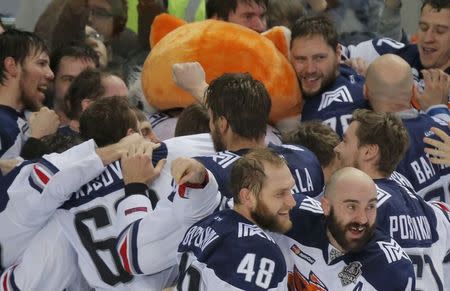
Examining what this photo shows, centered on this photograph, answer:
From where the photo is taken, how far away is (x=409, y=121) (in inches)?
209

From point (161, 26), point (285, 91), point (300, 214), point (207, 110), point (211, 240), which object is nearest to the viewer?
point (211, 240)

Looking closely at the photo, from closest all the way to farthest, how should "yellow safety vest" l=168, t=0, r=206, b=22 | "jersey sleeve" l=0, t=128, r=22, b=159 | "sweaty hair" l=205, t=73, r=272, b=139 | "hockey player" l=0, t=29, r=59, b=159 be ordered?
"sweaty hair" l=205, t=73, r=272, b=139 < "jersey sleeve" l=0, t=128, r=22, b=159 < "hockey player" l=0, t=29, r=59, b=159 < "yellow safety vest" l=168, t=0, r=206, b=22

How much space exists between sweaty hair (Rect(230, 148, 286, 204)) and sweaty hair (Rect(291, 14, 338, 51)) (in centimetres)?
154

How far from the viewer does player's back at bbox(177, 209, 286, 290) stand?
3953 mm

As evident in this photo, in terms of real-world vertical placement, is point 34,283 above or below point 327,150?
below

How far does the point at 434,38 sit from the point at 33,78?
6.20 feet

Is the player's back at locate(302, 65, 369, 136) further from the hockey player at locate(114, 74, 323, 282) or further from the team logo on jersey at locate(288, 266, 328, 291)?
the team logo on jersey at locate(288, 266, 328, 291)

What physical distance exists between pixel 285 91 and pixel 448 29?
96cm

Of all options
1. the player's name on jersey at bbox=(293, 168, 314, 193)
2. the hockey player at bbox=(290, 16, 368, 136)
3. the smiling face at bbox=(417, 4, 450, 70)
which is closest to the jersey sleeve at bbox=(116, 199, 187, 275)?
the player's name on jersey at bbox=(293, 168, 314, 193)

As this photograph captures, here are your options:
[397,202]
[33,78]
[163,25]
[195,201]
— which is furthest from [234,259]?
[163,25]

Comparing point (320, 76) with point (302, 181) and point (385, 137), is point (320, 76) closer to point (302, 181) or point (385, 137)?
point (385, 137)

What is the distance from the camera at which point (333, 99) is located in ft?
18.1

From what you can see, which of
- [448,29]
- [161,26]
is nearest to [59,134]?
[161,26]

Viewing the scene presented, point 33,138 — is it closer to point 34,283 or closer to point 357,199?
point 34,283
